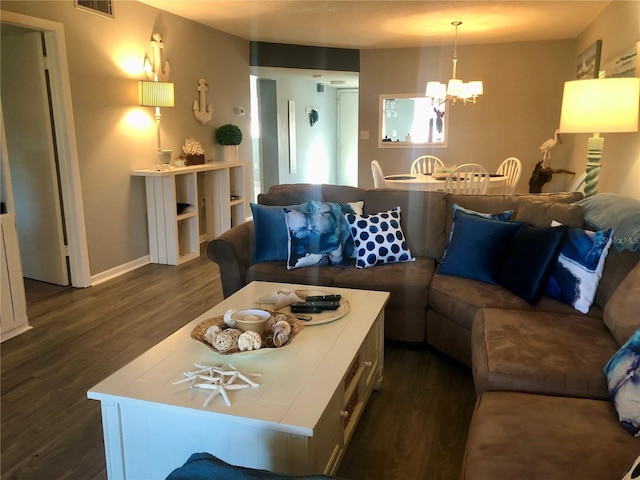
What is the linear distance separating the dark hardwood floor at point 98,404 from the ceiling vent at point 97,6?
2.20 meters

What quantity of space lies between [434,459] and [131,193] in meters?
3.60

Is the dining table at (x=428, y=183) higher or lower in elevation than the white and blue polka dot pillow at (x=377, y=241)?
higher

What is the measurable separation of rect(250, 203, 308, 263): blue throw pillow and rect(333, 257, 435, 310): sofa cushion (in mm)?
434

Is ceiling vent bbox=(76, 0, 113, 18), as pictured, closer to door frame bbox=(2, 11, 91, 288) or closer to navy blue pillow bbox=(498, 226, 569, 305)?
door frame bbox=(2, 11, 91, 288)

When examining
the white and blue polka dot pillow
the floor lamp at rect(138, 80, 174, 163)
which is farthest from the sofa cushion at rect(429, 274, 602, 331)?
the floor lamp at rect(138, 80, 174, 163)

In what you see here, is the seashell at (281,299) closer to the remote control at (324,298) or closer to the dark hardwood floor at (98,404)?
the remote control at (324,298)

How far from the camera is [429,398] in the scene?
2.38 m

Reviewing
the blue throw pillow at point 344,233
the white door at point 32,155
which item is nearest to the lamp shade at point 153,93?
the white door at point 32,155

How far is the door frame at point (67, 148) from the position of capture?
11.8 ft

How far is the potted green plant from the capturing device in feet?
18.8

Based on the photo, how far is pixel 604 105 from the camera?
2.99 m

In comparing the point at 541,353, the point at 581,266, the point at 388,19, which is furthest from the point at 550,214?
the point at 388,19

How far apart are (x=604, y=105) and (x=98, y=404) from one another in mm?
3193

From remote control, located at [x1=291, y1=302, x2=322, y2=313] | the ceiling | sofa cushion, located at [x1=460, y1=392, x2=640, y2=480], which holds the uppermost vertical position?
the ceiling
